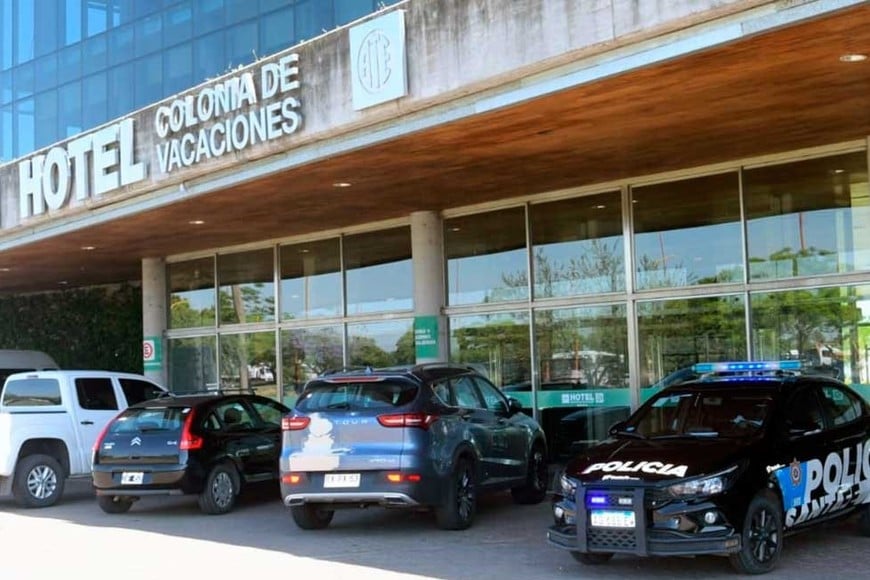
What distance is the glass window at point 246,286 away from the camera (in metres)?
20.6

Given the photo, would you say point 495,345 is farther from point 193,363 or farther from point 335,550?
point 193,363

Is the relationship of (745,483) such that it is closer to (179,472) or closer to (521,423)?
(521,423)

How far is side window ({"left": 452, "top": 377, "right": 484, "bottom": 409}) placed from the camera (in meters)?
11.2

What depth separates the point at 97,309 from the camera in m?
26.3

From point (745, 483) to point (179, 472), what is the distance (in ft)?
23.0

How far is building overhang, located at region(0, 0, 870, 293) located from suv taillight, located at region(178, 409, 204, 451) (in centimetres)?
325

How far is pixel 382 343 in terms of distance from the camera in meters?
18.4

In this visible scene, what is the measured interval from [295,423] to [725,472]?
14.9 ft

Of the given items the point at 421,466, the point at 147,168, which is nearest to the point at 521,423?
the point at 421,466

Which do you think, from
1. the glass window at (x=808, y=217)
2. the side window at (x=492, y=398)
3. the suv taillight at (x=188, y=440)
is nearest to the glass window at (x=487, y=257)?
the glass window at (x=808, y=217)

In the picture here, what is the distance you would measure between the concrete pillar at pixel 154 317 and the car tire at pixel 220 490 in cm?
985

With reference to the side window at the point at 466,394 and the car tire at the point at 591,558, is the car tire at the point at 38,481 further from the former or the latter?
the car tire at the point at 591,558

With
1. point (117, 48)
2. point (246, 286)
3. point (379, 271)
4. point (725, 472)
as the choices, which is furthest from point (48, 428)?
point (117, 48)

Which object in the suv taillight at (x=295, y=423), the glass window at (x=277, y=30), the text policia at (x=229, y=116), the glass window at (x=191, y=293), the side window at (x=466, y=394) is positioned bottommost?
the suv taillight at (x=295, y=423)
